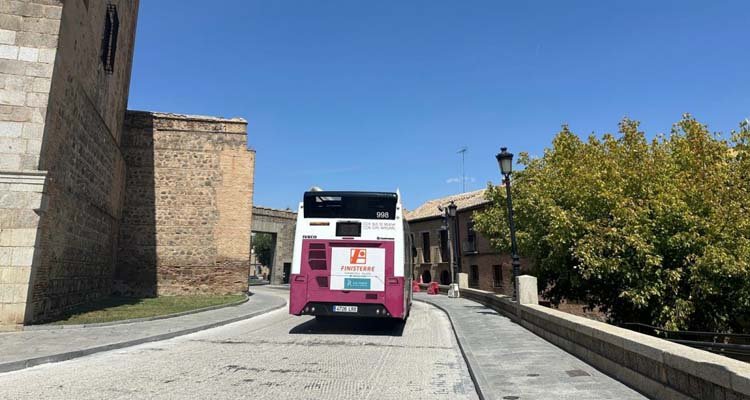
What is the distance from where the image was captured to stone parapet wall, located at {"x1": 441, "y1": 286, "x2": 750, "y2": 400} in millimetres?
3727

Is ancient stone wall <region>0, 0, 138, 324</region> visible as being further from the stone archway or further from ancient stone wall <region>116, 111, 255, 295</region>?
the stone archway

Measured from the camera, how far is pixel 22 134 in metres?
10.1

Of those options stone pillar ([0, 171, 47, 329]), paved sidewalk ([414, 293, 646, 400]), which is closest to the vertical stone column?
stone pillar ([0, 171, 47, 329])

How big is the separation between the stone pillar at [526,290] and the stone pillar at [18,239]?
37.9 ft

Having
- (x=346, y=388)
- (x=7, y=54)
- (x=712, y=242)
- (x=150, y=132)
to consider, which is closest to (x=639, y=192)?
(x=712, y=242)

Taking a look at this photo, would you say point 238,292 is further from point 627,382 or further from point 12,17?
point 627,382

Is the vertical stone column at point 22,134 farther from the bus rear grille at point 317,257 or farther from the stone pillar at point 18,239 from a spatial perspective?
the bus rear grille at point 317,257

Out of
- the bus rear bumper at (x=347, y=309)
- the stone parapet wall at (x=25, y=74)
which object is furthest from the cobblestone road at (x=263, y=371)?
the stone parapet wall at (x=25, y=74)

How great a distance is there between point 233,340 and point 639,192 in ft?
41.5

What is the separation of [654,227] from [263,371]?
475 inches

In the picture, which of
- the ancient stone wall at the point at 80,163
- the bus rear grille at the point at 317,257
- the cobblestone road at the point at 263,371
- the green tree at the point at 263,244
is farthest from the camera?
the green tree at the point at 263,244

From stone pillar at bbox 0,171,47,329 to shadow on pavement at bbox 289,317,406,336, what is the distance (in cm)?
581

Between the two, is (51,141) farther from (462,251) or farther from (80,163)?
(462,251)

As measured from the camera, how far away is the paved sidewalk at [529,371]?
5.20m
